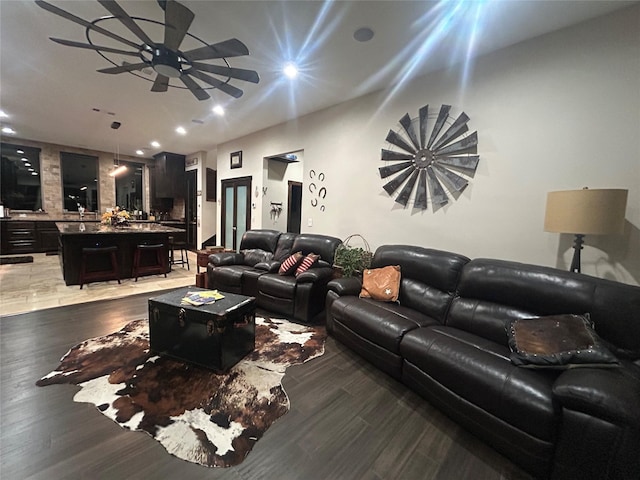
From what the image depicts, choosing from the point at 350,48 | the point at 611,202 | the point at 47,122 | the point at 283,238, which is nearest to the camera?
the point at 611,202

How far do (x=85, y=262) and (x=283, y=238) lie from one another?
346 centimetres

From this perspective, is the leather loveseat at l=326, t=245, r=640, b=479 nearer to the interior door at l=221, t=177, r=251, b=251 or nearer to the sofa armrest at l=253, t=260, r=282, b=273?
the sofa armrest at l=253, t=260, r=282, b=273

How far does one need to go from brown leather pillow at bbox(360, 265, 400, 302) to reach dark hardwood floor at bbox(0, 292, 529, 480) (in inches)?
32.6

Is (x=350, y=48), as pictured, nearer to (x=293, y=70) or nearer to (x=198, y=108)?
(x=293, y=70)

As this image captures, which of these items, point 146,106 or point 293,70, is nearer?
point 293,70

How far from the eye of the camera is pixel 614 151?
2135 millimetres

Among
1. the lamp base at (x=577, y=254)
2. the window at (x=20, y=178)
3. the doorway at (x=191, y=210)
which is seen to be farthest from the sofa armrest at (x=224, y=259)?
the window at (x=20, y=178)

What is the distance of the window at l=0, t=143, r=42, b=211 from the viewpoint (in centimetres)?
693

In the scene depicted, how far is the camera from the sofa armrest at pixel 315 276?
10.9 ft

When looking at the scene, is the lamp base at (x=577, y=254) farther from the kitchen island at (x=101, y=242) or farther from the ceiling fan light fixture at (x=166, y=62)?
the kitchen island at (x=101, y=242)

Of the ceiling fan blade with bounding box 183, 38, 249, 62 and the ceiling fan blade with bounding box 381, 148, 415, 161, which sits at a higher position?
the ceiling fan blade with bounding box 183, 38, 249, 62

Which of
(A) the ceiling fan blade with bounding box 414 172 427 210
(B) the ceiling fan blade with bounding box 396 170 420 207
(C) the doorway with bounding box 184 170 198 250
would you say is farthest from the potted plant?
(C) the doorway with bounding box 184 170 198 250

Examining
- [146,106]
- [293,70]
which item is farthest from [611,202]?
[146,106]

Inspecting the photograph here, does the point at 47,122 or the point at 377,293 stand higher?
the point at 47,122
